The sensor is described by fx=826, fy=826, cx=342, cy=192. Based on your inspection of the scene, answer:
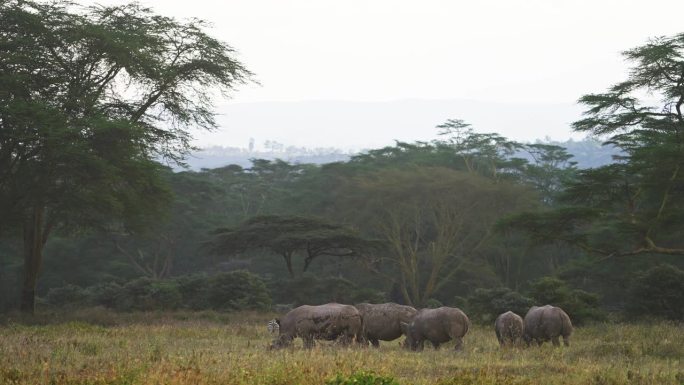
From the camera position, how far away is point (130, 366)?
12.3m

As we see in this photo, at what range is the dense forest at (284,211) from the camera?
27.6 m

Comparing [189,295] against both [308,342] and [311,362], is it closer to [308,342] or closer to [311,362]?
[308,342]

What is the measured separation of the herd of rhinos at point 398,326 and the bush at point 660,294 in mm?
12693

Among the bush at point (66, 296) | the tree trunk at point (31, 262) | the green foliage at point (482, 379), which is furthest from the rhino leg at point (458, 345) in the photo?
the bush at point (66, 296)

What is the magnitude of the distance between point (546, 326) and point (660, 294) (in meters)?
13.2

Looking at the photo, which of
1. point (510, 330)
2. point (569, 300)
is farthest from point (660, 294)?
point (510, 330)

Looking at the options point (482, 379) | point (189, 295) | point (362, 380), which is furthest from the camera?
point (189, 295)

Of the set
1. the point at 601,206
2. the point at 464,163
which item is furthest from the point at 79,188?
the point at 464,163

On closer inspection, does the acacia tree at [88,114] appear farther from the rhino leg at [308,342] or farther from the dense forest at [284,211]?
the rhino leg at [308,342]

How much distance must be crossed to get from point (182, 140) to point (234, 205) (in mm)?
42171

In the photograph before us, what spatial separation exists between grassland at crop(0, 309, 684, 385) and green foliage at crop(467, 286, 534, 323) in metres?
9.13

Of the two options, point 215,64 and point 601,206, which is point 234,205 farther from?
point 601,206

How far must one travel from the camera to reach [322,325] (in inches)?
705

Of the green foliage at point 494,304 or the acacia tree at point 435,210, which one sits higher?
the acacia tree at point 435,210
